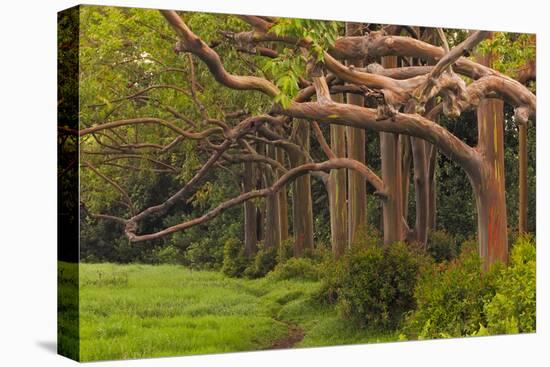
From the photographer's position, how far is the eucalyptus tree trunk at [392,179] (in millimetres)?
12500

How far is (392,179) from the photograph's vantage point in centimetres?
1260

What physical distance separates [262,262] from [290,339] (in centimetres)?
87

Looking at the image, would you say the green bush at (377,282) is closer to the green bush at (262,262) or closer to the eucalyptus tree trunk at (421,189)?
the eucalyptus tree trunk at (421,189)

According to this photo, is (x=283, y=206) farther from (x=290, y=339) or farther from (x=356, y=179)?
(x=290, y=339)

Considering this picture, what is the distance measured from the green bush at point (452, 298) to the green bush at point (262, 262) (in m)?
1.72

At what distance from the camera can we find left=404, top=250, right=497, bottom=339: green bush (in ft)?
40.8

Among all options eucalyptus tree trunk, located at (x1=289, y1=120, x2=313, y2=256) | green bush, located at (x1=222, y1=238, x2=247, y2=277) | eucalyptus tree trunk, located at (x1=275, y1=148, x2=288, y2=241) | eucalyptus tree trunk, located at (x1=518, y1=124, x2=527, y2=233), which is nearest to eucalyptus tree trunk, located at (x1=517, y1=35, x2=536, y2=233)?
eucalyptus tree trunk, located at (x1=518, y1=124, x2=527, y2=233)

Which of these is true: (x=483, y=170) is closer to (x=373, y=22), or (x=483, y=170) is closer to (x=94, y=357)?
(x=373, y=22)

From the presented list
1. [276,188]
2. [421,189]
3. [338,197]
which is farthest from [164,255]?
[421,189]

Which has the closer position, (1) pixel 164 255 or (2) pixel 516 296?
(1) pixel 164 255

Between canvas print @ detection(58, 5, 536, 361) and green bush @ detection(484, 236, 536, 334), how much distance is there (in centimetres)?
2

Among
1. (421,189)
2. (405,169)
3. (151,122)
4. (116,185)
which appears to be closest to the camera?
(116,185)

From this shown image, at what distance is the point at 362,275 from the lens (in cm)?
1216

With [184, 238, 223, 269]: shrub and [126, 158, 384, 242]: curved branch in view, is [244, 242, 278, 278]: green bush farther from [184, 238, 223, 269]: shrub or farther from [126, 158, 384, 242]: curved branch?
[126, 158, 384, 242]: curved branch
